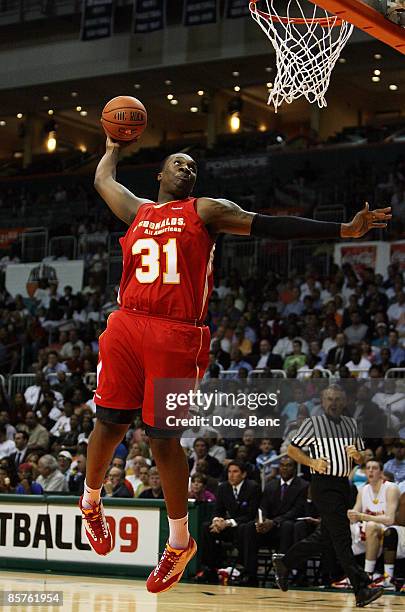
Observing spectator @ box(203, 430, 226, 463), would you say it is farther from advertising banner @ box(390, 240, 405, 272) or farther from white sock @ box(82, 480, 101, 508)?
white sock @ box(82, 480, 101, 508)

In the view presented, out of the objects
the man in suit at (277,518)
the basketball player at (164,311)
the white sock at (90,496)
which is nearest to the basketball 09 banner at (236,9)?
the man in suit at (277,518)

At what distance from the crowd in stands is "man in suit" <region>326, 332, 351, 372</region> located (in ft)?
0.07

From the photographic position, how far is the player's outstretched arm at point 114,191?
612 centimetres

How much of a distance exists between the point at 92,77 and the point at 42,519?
13.8m

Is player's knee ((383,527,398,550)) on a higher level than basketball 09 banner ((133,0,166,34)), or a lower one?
lower

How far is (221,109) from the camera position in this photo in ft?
95.8

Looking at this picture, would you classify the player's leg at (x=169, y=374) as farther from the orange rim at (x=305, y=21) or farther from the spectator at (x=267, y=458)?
the spectator at (x=267, y=458)

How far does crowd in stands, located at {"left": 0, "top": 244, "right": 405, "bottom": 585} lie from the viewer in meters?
12.8

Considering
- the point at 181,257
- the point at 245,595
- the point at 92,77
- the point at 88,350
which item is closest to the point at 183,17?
the point at 92,77

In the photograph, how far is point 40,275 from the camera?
24.2 meters

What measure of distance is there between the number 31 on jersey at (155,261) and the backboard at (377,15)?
7.94 feet

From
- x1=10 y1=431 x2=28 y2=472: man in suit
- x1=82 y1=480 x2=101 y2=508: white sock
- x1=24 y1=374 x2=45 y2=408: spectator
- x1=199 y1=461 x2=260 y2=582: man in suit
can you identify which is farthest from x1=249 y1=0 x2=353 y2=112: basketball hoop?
x1=24 y1=374 x2=45 y2=408: spectator

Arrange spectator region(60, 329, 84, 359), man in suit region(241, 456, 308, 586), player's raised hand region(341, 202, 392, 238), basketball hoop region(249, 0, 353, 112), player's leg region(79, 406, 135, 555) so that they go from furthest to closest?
spectator region(60, 329, 84, 359)
man in suit region(241, 456, 308, 586)
basketball hoop region(249, 0, 353, 112)
player's leg region(79, 406, 135, 555)
player's raised hand region(341, 202, 392, 238)

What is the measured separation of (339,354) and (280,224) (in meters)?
10.7
